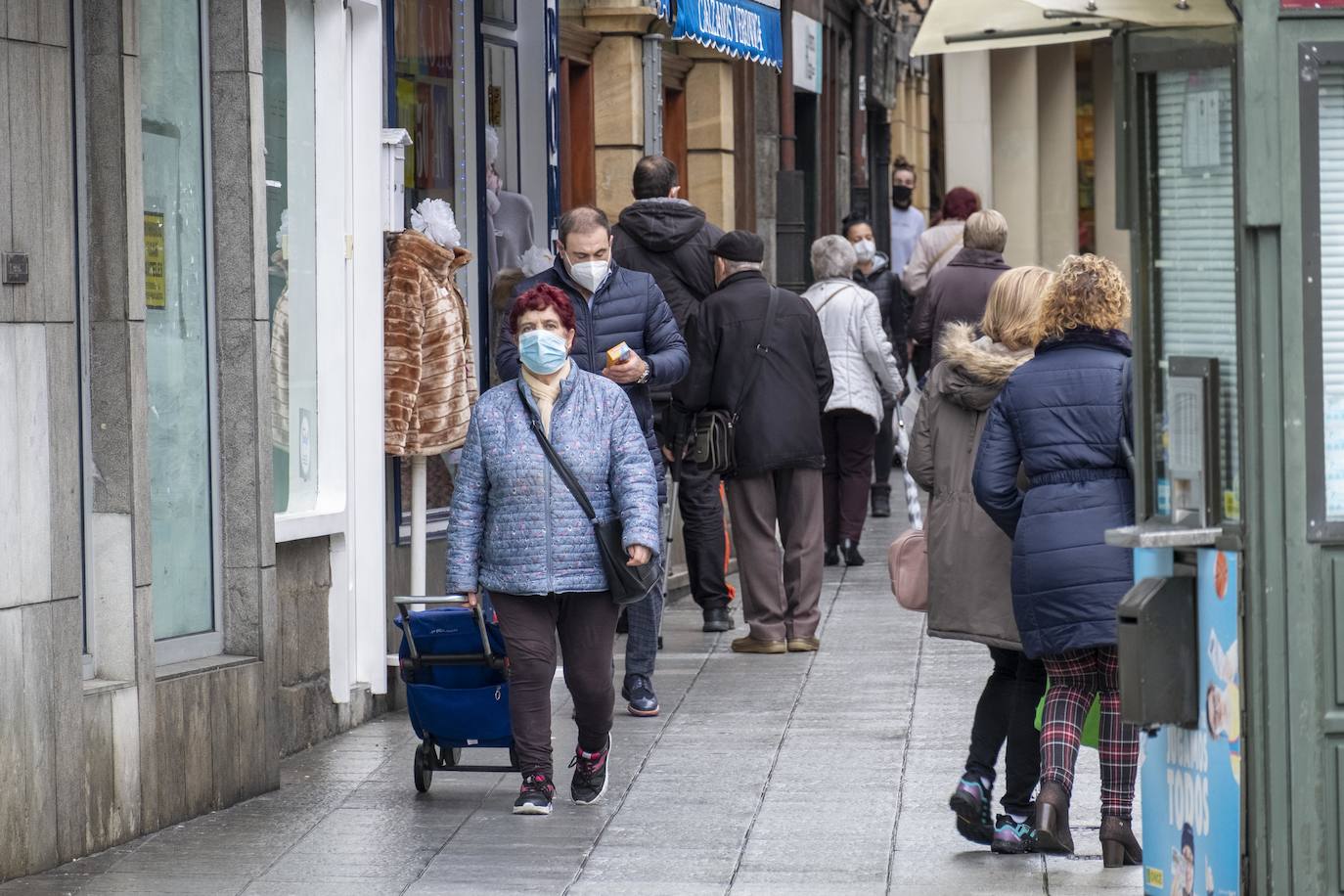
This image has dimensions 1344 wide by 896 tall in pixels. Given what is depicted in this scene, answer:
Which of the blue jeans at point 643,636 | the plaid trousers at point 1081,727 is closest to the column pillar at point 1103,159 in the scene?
the blue jeans at point 643,636

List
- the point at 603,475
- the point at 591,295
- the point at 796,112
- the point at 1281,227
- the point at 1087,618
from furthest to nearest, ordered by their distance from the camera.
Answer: the point at 796,112, the point at 591,295, the point at 603,475, the point at 1087,618, the point at 1281,227

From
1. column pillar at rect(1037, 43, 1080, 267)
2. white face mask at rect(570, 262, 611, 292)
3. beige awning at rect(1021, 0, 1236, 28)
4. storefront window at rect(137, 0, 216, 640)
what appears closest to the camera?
beige awning at rect(1021, 0, 1236, 28)

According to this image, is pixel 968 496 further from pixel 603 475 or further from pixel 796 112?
pixel 796 112

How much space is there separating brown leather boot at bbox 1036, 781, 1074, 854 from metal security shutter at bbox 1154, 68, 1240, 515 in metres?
1.32

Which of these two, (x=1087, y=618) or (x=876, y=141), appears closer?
(x=1087, y=618)

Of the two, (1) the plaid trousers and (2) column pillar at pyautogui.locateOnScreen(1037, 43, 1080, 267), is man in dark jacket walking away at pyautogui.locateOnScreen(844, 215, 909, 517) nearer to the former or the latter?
(1) the plaid trousers

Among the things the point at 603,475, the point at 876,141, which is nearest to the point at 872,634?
the point at 603,475

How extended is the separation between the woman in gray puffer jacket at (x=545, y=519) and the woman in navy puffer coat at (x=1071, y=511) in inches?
53.2

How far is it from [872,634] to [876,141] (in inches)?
700

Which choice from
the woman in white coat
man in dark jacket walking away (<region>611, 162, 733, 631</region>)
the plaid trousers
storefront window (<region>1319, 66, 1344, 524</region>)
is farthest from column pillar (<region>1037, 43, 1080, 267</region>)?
storefront window (<region>1319, 66, 1344, 524</region>)

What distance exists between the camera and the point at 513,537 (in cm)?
779

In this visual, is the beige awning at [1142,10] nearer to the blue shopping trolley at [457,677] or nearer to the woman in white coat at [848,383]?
the blue shopping trolley at [457,677]

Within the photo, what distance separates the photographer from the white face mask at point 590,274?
930 cm

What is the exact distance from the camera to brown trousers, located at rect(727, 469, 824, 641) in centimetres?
1165
